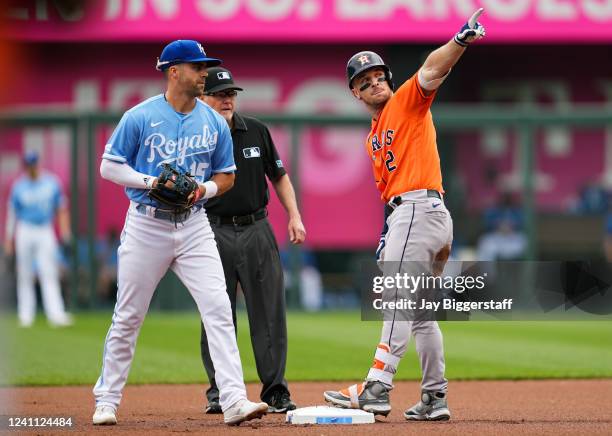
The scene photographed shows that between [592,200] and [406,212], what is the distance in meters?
13.4

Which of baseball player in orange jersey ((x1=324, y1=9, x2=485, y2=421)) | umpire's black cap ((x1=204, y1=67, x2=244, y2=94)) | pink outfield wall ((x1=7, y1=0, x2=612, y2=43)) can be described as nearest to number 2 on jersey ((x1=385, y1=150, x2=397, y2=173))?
baseball player in orange jersey ((x1=324, y1=9, x2=485, y2=421))

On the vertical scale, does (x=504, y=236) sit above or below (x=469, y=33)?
below

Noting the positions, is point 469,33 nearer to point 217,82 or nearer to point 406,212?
point 406,212

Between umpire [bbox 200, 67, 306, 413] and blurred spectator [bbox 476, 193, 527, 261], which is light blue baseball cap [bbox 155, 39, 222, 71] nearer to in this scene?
umpire [bbox 200, 67, 306, 413]

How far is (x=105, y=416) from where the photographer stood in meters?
6.50

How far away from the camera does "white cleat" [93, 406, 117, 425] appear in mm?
6496

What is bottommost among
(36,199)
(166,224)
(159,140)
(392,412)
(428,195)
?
(392,412)

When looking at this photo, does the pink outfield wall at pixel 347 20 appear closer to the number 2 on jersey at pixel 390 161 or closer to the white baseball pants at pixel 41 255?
the white baseball pants at pixel 41 255

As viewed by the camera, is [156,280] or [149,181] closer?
[149,181]

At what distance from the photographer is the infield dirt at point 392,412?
20.4 feet

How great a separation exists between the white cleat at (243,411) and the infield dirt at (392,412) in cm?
5

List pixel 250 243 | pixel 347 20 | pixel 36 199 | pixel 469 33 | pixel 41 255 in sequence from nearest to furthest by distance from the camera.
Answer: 1. pixel 469 33
2. pixel 250 243
3. pixel 36 199
4. pixel 41 255
5. pixel 347 20

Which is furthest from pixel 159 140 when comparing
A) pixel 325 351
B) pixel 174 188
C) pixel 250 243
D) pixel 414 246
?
pixel 325 351

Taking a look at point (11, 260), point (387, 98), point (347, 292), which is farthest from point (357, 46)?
point (387, 98)
